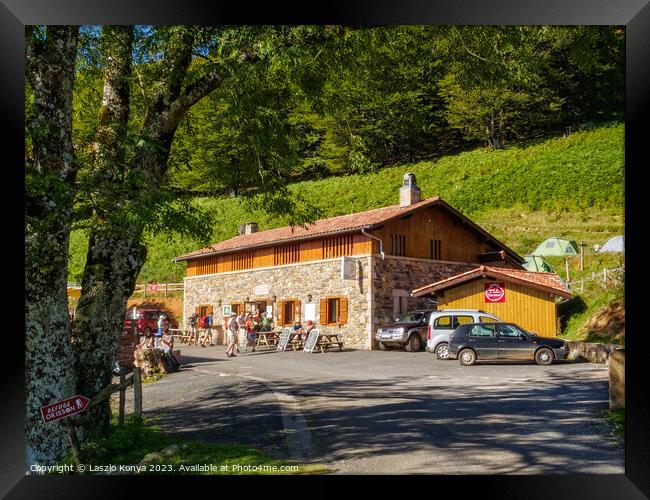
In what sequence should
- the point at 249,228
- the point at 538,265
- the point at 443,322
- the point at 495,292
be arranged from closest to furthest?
1. the point at 538,265
2. the point at 495,292
3. the point at 443,322
4. the point at 249,228

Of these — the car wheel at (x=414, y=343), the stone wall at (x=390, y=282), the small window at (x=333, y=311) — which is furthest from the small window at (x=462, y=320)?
the small window at (x=333, y=311)

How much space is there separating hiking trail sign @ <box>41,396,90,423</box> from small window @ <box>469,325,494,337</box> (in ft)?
28.2

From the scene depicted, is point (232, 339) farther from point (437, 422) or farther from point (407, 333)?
point (437, 422)

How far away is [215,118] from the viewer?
8.39m

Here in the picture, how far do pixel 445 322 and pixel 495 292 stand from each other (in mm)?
1366

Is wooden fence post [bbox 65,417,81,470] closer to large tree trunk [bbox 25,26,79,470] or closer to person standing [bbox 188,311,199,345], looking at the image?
large tree trunk [bbox 25,26,79,470]

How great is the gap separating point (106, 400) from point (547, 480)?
4.72 metres

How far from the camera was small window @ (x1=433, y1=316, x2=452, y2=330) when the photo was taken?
1466 centimetres

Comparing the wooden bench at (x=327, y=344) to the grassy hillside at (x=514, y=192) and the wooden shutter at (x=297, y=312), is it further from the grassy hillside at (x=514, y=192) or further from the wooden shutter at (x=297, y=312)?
the grassy hillside at (x=514, y=192)

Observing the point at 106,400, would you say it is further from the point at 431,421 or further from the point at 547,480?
the point at 547,480

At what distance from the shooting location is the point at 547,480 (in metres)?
5.55
